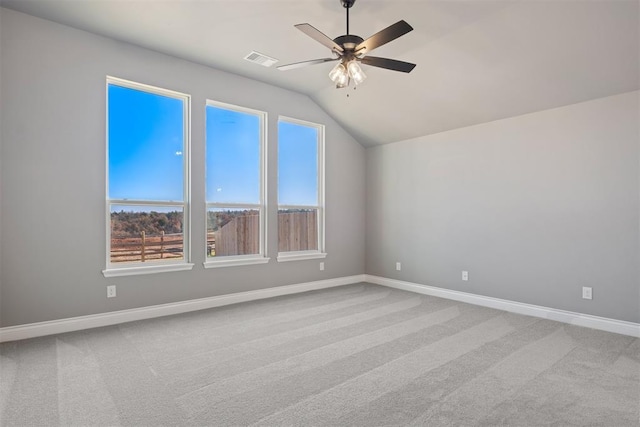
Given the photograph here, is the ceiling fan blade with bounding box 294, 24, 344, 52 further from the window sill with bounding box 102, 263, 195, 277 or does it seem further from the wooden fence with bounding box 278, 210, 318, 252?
the window sill with bounding box 102, 263, 195, 277

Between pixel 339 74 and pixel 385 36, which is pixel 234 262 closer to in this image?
pixel 339 74

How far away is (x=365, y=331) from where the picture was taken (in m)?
3.46

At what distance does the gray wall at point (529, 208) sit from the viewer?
3.47 metres

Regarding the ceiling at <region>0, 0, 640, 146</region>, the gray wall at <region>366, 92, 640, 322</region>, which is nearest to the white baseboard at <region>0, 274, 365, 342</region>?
the gray wall at <region>366, 92, 640, 322</region>

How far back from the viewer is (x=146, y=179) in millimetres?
3996

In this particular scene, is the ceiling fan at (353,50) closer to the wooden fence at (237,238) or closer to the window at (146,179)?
the window at (146,179)

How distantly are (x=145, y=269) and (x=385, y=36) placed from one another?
11.2 feet

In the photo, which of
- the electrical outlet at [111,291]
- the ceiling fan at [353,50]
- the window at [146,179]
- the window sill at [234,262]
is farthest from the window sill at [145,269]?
the ceiling fan at [353,50]

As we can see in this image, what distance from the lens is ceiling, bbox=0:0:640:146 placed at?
2.97 meters

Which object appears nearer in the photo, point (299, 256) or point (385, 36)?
point (385, 36)

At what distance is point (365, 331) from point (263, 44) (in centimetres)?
323

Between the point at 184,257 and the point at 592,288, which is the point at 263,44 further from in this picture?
the point at 592,288

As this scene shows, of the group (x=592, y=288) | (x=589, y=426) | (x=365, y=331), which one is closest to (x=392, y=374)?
(x=365, y=331)

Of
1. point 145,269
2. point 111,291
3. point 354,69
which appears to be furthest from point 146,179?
point 354,69
